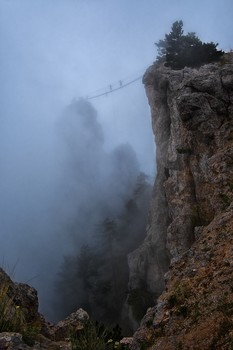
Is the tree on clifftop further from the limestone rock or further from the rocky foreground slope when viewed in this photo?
the limestone rock

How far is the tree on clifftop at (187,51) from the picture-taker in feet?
121

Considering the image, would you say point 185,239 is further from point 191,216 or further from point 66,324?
point 66,324

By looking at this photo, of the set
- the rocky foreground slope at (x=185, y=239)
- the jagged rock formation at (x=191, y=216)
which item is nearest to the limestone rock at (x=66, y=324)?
the rocky foreground slope at (x=185, y=239)

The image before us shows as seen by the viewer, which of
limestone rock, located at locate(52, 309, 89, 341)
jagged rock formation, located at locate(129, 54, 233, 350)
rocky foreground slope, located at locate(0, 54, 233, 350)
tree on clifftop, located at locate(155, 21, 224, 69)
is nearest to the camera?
rocky foreground slope, located at locate(0, 54, 233, 350)

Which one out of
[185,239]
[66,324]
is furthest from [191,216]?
[66,324]

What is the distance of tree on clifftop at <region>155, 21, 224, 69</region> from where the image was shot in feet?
121

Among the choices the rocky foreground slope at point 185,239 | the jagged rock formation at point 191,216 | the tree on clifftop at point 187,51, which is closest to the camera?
the rocky foreground slope at point 185,239

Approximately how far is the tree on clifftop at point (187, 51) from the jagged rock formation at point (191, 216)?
1968mm

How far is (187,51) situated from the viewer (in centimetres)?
3891

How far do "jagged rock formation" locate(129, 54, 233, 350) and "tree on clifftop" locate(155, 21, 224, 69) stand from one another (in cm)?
197

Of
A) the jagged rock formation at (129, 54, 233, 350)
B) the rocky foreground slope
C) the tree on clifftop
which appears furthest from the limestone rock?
the tree on clifftop

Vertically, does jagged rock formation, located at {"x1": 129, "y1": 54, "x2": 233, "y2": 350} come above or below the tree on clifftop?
below

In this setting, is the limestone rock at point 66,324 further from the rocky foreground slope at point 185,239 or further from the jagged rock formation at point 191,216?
the jagged rock formation at point 191,216

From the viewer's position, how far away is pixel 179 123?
1272 inches
